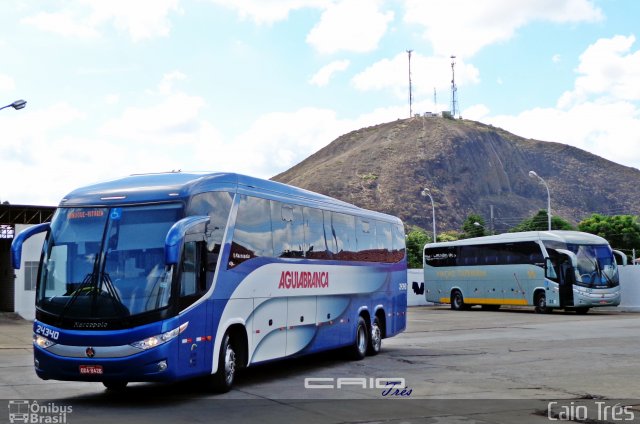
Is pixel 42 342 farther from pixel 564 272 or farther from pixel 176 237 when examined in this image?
pixel 564 272

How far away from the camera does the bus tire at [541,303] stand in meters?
39.4

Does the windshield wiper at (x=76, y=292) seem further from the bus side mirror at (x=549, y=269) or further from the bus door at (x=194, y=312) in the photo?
the bus side mirror at (x=549, y=269)

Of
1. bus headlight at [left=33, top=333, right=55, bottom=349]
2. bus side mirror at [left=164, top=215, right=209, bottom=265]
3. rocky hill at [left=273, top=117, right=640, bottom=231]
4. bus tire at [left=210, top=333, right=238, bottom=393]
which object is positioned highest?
rocky hill at [left=273, top=117, right=640, bottom=231]

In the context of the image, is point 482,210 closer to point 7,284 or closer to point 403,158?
point 403,158

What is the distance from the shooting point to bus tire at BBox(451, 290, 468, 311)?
46219 mm

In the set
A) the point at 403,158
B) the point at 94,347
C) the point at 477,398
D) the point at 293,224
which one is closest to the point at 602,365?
the point at 477,398

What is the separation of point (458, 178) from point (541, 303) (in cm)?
13074

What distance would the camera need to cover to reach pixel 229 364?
13.1 meters

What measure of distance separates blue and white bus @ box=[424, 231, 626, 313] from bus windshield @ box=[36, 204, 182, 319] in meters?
28.9

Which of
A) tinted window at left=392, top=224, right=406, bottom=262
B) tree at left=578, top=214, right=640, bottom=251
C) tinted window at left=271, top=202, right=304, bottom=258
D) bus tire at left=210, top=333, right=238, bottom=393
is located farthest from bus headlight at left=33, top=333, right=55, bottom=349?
tree at left=578, top=214, right=640, bottom=251

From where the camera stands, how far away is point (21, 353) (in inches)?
817

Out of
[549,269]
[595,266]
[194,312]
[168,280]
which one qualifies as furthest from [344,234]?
[549,269]

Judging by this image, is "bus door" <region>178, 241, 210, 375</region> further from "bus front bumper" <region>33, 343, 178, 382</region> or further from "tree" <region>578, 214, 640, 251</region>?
"tree" <region>578, 214, 640, 251</region>

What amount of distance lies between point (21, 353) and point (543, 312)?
25.9m
